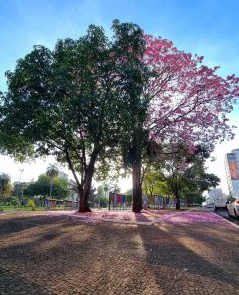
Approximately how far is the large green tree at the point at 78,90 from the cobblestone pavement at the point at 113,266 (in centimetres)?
880

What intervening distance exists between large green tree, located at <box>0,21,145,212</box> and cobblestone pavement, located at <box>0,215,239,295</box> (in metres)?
8.80

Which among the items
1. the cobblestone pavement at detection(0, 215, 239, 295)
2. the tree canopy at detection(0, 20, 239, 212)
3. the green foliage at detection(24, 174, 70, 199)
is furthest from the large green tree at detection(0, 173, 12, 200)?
the cobblestone pavement at detection(0, 215, 239, 295)

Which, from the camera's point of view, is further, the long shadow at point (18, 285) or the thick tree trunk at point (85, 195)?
the thick tree trunk at point (85, 195)

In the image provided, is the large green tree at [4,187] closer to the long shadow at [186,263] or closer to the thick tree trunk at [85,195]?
the thick tree trunk at [85,195]

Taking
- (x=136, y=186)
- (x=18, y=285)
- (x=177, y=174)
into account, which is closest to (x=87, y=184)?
(x=136, y=186)

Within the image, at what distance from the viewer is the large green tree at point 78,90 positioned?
47.7ft

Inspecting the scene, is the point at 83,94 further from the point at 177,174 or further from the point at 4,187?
the point at 4,187

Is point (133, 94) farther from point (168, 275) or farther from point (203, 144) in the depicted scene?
point (168, 275)

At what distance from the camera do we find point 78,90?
1512 cm

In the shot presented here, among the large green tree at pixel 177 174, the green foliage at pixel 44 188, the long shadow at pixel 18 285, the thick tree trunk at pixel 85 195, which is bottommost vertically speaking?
the long shadow at pixel 18 285

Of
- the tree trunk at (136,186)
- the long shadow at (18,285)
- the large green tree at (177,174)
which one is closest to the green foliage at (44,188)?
the large green tree at (177,174)

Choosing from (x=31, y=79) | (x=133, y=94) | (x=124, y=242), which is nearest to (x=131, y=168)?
(x=133, y=94)

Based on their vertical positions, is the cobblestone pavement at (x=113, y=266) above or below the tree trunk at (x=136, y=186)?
below

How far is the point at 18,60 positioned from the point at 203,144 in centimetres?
1549
